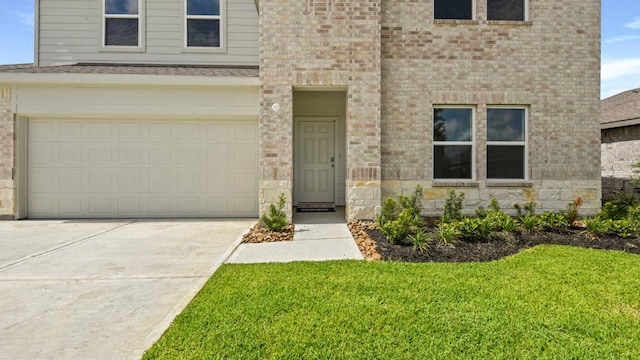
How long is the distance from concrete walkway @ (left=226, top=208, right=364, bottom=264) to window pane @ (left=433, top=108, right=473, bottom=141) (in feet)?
9.91

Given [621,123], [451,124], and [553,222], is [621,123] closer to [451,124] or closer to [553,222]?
[553,222]

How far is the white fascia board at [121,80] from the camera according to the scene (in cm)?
768

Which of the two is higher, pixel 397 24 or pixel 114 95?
pixel 397 24

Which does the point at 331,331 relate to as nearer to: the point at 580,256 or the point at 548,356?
the point at 548,356

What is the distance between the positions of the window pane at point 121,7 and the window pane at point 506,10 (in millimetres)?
9426

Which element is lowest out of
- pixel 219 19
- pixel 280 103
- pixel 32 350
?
pixel 32 350

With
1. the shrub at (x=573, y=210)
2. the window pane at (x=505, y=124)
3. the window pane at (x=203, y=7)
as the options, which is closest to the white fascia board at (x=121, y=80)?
the window pane at (x=203, y=7)

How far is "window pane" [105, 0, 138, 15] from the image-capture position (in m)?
9.41

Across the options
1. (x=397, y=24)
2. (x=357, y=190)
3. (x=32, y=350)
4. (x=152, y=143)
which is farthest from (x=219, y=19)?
(x=32, y=350)

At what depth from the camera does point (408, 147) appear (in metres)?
7.33

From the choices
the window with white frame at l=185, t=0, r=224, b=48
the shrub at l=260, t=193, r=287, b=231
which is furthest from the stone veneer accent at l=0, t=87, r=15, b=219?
the shrub at l=260, t=193, r=287, b=231

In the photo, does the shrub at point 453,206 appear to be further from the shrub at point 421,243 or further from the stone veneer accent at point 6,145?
the stone veneer accent at point 6,145

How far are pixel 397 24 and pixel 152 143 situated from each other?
261 inches

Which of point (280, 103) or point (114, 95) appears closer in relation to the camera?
point (280, 103)
